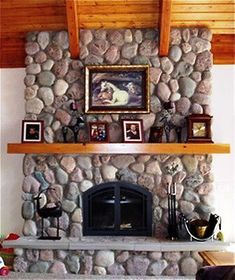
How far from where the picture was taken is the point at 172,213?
209 inches

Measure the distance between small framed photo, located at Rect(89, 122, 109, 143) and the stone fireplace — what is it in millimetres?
129

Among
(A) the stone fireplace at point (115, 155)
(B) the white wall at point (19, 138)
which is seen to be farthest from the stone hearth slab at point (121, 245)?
(B) the white wall at point (19, 138)

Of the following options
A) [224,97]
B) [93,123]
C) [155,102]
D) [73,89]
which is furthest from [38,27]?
[224,97]

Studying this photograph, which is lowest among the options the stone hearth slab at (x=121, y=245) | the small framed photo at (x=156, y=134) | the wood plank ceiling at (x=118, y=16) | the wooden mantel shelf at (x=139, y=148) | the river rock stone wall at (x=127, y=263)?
the river rock stone wall at (x=127, y=263)

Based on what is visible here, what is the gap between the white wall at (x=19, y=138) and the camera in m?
5.81

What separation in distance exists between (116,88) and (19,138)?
1.57 metres

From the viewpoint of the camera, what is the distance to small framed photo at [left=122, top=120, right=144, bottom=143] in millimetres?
5355

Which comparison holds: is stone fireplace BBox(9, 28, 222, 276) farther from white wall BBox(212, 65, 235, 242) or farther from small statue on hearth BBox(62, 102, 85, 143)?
white wall BBox(212, 65, 235, 242)

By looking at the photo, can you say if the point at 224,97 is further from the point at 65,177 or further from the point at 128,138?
the point at 65,177

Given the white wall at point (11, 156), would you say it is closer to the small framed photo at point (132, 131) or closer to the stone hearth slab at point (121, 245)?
the stone hearth slab at point (121, 245)

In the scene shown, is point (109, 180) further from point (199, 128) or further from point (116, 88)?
point (199, 128)

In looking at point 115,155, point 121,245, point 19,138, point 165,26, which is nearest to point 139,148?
point 115,155

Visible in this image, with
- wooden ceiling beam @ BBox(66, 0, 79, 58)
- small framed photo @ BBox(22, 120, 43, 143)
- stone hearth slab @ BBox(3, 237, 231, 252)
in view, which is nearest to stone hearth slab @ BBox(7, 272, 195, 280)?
stone hearth slab @ BBox(3, 237, 231, 252)

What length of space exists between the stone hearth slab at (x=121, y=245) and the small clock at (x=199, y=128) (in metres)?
1.27
